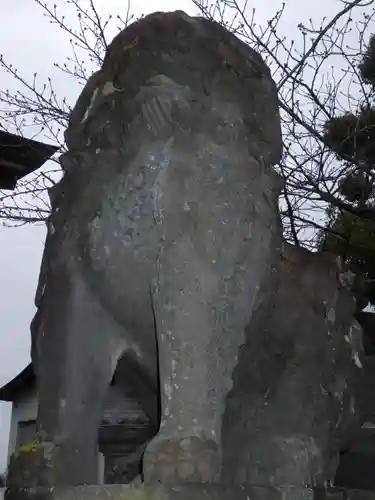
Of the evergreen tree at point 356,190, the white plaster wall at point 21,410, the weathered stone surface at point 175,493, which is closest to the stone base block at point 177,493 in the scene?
the weathered stone surface at point 175,493

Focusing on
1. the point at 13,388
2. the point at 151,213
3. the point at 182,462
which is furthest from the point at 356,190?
the point at 13,388

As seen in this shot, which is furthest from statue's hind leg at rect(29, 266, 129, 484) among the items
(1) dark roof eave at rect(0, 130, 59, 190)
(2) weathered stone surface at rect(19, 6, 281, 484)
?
(1) dark roof eave at rect(0, 130, 59, 190)

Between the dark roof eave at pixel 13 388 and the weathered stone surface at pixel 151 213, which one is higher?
the dark roof eave at pixel 13 388

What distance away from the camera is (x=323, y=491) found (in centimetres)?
185

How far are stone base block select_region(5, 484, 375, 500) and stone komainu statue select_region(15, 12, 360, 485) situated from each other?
54 mm

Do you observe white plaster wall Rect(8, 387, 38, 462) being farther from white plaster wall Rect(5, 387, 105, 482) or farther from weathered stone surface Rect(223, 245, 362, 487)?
→ weathered stone surface Rect(223, 245, 362, 487)

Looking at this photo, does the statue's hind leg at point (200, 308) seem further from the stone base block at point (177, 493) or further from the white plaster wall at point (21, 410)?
the white plaster wall at point (21, 410)

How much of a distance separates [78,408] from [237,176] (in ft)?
2.26

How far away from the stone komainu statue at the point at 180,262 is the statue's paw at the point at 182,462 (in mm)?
104

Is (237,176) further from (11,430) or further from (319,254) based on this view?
(11,430)

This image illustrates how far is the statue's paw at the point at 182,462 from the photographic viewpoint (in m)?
1.62

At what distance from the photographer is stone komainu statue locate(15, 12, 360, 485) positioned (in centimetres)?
179

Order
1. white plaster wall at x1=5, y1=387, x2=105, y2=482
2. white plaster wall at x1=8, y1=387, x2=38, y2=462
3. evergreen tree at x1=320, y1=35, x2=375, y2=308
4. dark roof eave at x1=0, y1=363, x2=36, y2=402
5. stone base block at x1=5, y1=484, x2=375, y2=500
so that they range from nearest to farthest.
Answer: stone base block at x1=5, y1=484, x2=375, y2=500, evergreen tree at x1=320, y1=35, x2=375, y2=308, white plaster wall at x1=5, y1=387, x2=105, y2=482, white plaster wall at x1=8, y1=387, x2=38, y2=462, dark roof eave at x1=0, y1=363, x2=36, y2=402

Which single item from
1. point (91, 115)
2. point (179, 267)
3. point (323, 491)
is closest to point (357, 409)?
point (323, 491)
